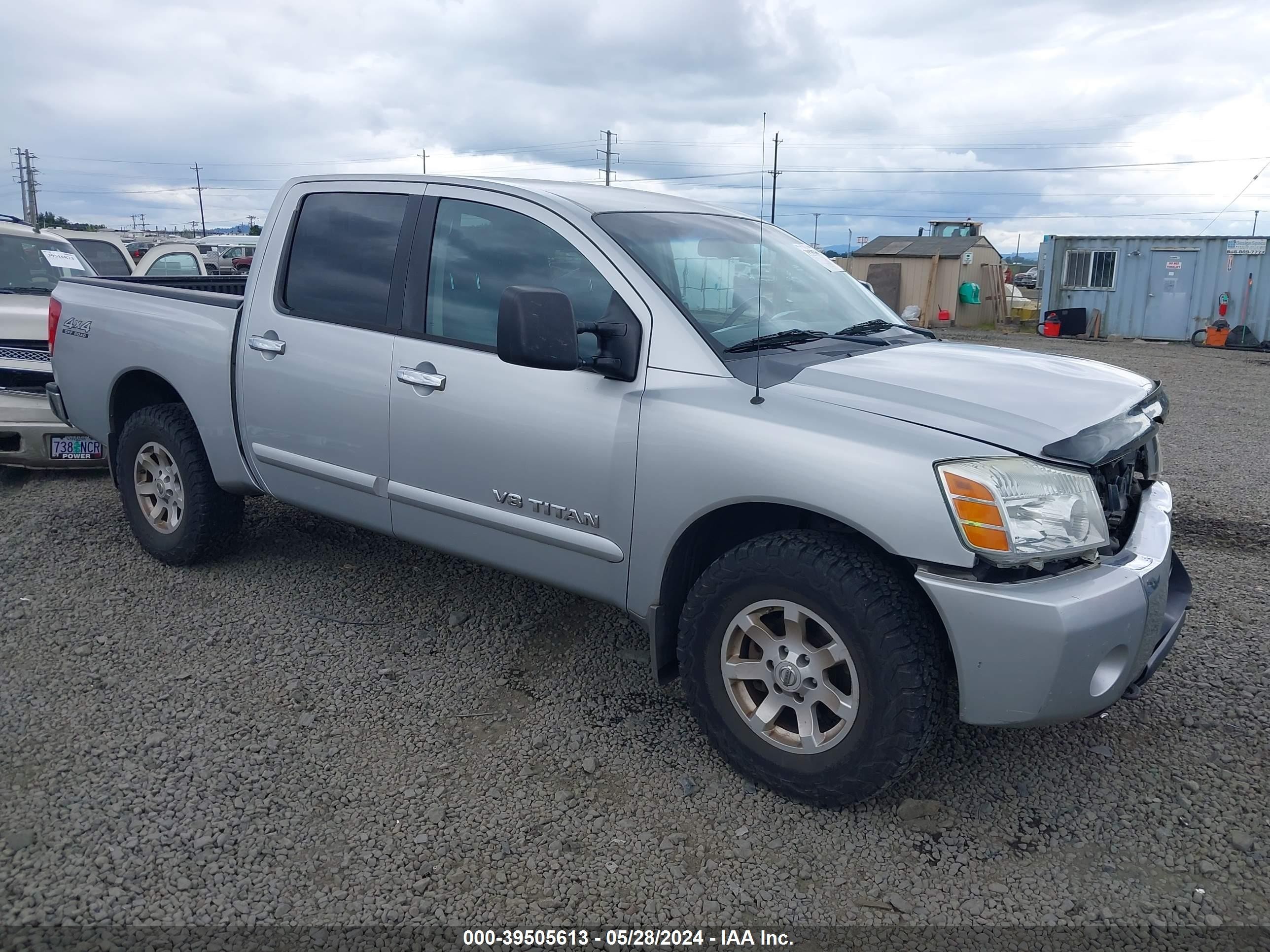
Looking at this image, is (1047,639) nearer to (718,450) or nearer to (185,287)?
(718,450)

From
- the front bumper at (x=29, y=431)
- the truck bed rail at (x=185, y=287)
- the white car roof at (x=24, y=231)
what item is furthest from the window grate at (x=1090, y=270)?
the front bumper at (x=29, y=431)

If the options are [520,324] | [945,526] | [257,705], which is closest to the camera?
[945,526]

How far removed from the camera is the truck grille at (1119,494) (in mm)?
2967

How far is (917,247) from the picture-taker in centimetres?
3178

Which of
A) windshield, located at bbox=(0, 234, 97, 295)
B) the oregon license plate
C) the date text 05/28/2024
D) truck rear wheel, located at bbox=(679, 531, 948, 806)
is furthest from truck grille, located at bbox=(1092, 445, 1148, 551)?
windshield, located at bbox=(0, 234, 97, 295)

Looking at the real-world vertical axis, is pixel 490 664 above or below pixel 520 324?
below

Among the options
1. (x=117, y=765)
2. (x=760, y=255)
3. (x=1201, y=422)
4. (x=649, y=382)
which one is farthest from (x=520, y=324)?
(x=1201, y=422)

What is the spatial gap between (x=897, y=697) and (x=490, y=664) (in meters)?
1.86

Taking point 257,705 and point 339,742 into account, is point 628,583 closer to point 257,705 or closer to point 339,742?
point 339,742

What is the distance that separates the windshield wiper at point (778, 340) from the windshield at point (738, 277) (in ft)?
0.07

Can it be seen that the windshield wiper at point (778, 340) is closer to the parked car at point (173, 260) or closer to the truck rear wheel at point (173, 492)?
the truck rear wheel at point (173, 492)

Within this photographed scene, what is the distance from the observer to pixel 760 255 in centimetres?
378

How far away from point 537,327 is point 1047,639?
5.60 ft

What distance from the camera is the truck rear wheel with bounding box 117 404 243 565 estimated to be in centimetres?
464
